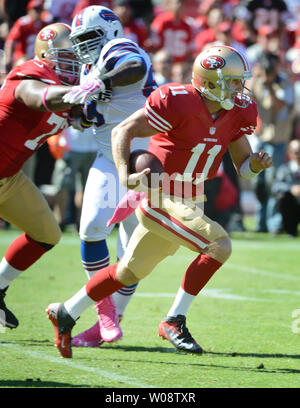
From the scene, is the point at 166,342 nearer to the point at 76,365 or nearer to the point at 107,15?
the point at 76,365

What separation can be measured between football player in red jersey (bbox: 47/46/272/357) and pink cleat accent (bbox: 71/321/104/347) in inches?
17.4

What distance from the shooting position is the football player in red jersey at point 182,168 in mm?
4484

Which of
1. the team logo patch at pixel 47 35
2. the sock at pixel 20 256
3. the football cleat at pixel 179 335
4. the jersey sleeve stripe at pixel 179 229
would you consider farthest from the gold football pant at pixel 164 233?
the team logo patch at pixel 47 35

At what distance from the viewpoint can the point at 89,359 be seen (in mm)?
4715

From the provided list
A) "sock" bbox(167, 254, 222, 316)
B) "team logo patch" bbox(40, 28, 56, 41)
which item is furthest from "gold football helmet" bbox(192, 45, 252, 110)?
"team logo patch" bbox(40, 28, 56, 41)

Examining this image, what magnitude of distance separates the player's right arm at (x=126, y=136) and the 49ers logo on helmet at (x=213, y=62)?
18.4 inches

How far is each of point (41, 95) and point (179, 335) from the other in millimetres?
1575

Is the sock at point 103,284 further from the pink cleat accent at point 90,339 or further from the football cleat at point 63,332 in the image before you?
the pink cleat accent at point 90,339

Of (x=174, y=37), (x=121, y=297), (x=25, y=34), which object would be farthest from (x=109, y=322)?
(x=174, y=37)

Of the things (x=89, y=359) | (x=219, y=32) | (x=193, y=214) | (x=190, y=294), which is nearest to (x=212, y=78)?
(x=193, y=214)

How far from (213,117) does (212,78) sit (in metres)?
0.23

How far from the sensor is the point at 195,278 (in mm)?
4641
